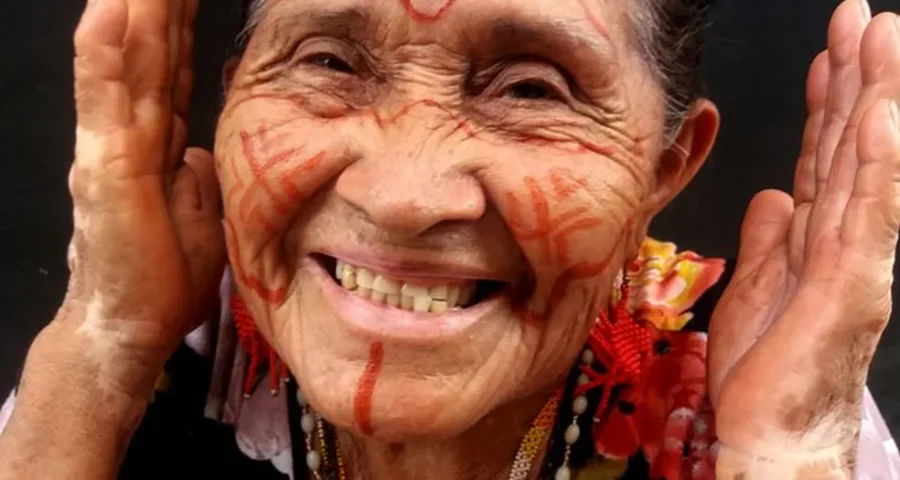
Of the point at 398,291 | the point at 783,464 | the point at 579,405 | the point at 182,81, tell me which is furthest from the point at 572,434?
the point at 182,81

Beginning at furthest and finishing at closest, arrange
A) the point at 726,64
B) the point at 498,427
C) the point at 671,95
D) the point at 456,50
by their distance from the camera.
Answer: the point at 726,64, the point at 498,427, the point at 671,95, the point at 456,50

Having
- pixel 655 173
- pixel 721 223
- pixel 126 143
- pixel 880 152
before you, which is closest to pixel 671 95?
pixel 655 173

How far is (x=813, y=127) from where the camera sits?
3.82 ft

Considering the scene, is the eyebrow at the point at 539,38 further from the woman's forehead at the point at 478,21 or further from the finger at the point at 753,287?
the finger at the point at 753,287

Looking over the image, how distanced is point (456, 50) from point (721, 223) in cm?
99

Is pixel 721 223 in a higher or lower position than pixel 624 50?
lower

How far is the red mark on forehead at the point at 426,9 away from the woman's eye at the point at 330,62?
9cm

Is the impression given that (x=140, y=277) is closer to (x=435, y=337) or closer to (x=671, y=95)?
(x=435, y=337)

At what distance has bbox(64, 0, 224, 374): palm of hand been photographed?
3.62 ft

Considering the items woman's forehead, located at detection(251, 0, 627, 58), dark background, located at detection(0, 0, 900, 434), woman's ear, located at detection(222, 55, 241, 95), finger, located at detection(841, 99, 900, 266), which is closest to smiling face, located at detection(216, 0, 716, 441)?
woman's forehead, located at detection(251, 0, 627, 58)

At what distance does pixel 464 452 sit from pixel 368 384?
0.94ft

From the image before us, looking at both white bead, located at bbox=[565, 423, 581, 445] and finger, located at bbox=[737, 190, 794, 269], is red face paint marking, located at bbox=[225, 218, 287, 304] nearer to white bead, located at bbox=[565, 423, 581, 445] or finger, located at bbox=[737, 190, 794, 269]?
white bead, located at bbox=[565, 423, 581, 445]

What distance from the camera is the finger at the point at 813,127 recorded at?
1153mm

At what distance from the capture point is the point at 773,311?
3.72ft
